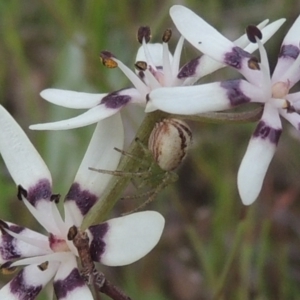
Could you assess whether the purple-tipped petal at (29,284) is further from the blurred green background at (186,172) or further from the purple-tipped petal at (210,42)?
the blurred green background at (186,172)

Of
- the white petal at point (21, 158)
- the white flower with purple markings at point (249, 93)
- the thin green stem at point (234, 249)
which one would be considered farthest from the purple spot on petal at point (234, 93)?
the thin green stem at point (234, 249)

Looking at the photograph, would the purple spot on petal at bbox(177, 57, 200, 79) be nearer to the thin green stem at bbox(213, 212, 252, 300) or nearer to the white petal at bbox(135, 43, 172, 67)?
the white petal at bbox(135, 43, 172, 67)

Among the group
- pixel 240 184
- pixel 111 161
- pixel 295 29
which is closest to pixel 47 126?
pixel 111 161

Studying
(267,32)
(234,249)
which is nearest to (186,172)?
(234,249)

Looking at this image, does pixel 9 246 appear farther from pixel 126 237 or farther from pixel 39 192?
pixel 126 237

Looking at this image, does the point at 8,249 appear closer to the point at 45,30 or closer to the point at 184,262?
the point at 184,262

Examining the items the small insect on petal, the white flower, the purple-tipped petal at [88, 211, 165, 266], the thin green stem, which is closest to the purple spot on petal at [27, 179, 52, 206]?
the white flower

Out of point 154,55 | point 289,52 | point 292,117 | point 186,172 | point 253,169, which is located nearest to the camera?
point 253,169
